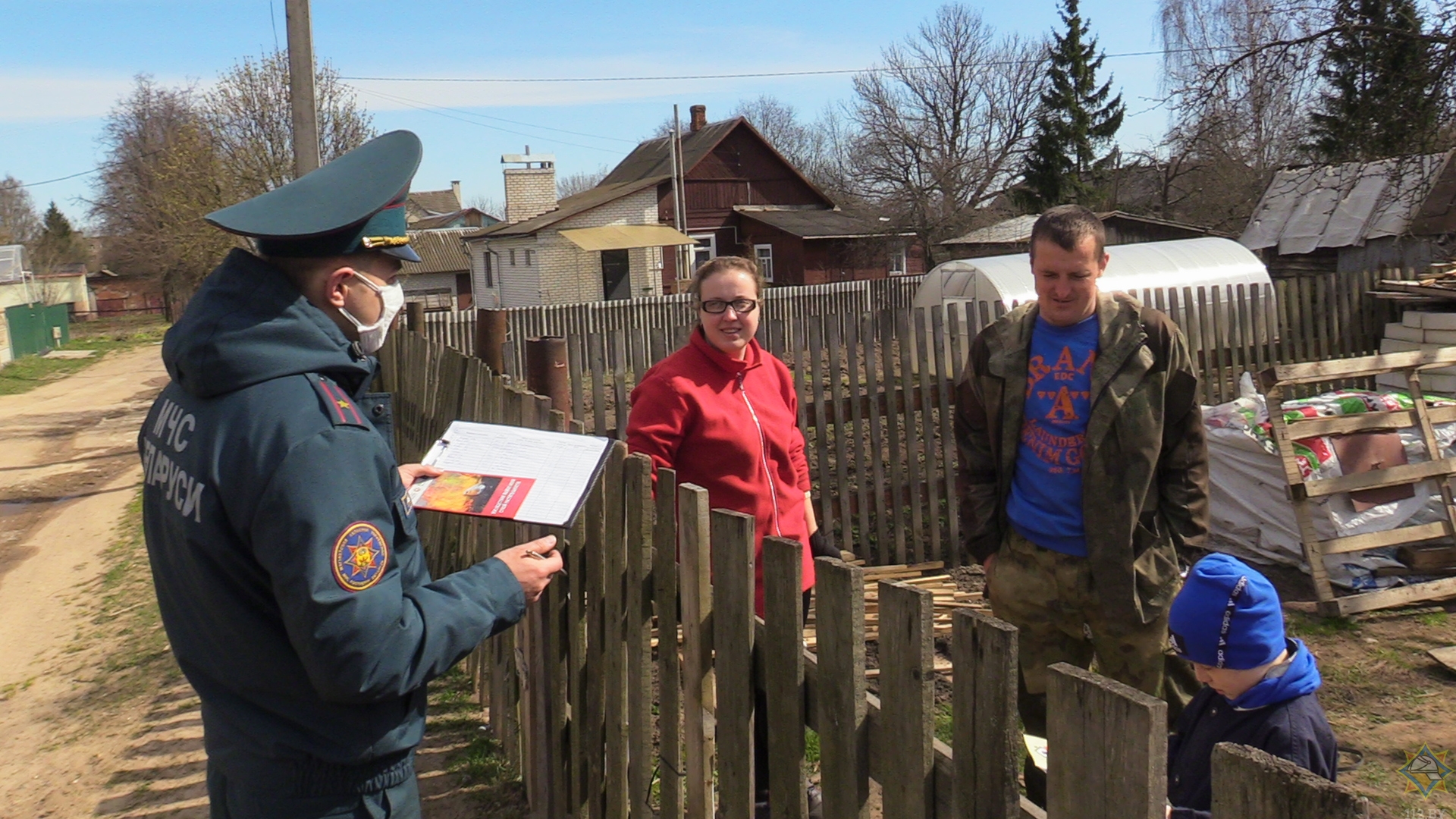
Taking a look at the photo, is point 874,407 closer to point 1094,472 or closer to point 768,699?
point 1094,472

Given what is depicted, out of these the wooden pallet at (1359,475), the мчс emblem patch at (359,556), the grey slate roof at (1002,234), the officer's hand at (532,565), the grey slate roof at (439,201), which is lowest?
the wooden pallet at (1359,475)

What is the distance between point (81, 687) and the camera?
18.1 ft

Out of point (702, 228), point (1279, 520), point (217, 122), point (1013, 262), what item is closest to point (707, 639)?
point (1279, 520)

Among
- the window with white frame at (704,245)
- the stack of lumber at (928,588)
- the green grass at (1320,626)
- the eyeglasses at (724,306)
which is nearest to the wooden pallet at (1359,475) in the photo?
the green grass at (1320,626)

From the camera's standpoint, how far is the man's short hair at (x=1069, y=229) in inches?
117

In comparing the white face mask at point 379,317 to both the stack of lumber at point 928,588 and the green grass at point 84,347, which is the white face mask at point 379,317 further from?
the green grass at point 84,347

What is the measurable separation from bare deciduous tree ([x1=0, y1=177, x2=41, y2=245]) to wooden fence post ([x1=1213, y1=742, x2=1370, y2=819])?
7472cm

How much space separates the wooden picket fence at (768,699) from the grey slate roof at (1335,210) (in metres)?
11.5

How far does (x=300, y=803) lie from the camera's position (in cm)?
188

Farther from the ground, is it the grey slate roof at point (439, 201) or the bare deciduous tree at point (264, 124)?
the grey slate roof at point (439, 201)

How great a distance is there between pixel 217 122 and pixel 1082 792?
2555cm

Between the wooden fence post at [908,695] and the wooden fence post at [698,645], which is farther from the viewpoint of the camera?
the wooden fence post at [698,645]

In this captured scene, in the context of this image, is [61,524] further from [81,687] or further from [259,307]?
[259,307]

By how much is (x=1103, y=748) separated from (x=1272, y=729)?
91 cm
